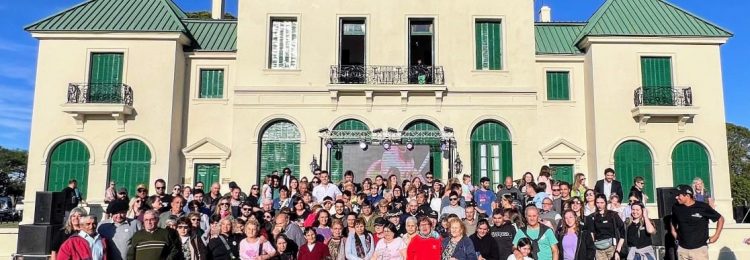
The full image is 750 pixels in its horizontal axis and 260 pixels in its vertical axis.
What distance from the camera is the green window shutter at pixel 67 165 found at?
1764cm

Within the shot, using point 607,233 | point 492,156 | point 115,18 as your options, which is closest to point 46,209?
point 607,233

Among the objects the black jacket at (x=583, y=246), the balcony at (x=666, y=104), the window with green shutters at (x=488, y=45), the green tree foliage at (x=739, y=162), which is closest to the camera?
the black jacket at (x=583, y=246)

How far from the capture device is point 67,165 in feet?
58.2

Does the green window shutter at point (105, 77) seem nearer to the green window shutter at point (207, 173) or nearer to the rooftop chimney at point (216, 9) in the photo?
the green window shutter at point (207, 173)

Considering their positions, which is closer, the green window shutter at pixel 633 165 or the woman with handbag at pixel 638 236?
the woman with handbag at pixel 638 236

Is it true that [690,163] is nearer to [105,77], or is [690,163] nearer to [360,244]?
[360,244]

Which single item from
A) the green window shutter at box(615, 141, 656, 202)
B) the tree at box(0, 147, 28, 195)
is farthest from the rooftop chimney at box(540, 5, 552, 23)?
the tree at box(0, 147, 28, 195)

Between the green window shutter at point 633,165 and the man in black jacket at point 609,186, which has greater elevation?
the green window shutter at point 633,165

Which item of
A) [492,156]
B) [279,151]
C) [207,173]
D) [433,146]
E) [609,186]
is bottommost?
[609,186]

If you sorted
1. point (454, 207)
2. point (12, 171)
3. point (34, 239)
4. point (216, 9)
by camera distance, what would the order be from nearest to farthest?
point (454, 207)
point (34, 239)
point (216, 9)
point (12, 171)

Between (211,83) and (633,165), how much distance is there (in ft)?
48.9

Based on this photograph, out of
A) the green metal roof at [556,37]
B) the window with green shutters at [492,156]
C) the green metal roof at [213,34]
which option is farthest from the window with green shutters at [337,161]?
the green metal roof at [556,37]

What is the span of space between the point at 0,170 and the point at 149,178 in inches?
1644

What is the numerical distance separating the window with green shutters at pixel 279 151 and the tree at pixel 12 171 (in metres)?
41.9
